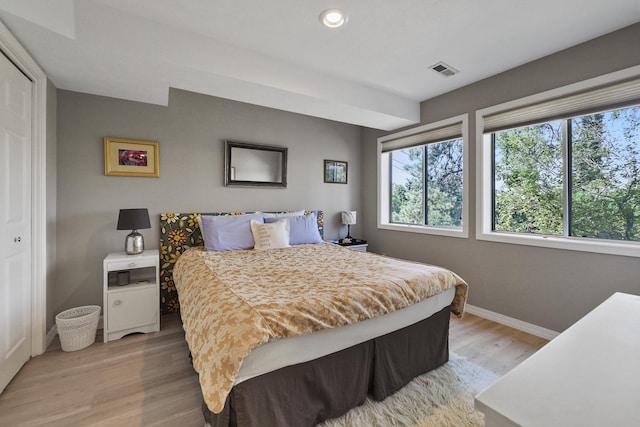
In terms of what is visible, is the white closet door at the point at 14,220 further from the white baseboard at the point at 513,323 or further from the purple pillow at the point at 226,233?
the white baseboard at the point at 513,323

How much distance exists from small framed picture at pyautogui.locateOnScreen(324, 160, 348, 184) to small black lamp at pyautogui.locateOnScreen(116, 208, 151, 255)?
2462mm

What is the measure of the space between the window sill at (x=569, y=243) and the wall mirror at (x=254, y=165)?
2.56 m

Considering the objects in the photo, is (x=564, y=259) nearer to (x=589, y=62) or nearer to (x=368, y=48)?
(x=589, y=62)

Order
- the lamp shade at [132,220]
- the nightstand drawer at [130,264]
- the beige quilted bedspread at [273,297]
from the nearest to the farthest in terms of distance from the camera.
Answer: the beige quilted bedspread at [273,297]
the nightstand drawer at [130,264]
the lamp shade at [132,220]

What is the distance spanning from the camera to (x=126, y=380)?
1.92m

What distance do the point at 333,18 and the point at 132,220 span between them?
245 cm

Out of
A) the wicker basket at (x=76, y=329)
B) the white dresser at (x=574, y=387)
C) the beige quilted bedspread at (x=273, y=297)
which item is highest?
the white dresser at (x=574, y=387)

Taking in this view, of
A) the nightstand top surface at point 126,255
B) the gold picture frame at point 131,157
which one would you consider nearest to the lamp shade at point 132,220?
the nightstand top surface at point 126,255

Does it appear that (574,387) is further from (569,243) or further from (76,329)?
(76,329)

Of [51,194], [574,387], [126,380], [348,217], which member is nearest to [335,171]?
[348,217]

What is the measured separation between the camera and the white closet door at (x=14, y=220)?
1785 mm

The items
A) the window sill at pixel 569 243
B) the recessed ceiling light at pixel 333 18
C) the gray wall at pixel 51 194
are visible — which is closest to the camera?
the recessed ceiling light at pixel 333 18

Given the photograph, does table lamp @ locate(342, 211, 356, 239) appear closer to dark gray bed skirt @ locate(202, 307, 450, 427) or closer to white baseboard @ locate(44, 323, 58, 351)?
dark gray bed skirt @ locate(202, 307, 450, 427)

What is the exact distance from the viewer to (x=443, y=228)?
3.56m
